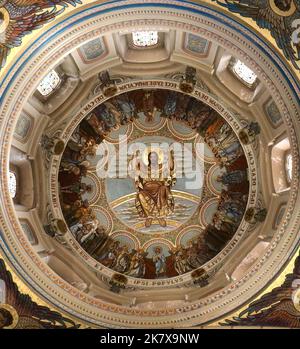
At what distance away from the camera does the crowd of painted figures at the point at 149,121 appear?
60.9 ft

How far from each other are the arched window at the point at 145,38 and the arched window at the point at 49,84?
93.0 inches

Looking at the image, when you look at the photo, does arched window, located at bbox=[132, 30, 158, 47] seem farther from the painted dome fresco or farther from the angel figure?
the angel figure

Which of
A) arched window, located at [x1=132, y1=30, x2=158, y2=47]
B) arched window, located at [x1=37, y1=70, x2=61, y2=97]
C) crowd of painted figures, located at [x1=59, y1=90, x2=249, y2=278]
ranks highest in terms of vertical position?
arched window, located at [x1=132, y1=30, x2=158, y2=47]

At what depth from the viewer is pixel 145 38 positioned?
688 inches

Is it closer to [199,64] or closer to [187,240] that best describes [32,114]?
[199,64]

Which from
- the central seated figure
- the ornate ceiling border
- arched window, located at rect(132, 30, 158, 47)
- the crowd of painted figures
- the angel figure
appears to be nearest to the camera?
the angel figure

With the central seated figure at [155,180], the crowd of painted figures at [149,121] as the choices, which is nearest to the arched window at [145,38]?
the crowd of painted figures at [149,121]

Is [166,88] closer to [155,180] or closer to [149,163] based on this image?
[149,163]

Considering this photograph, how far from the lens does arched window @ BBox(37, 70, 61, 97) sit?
1723 centimetres

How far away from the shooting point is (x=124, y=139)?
1917 cm

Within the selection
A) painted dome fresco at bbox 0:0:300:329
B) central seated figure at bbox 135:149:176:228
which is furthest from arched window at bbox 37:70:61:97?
central seated figure at bbox 135:149:176:228

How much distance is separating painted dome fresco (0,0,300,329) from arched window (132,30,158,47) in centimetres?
4

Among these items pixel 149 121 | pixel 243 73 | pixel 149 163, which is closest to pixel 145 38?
pixel 149 121

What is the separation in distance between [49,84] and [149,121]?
10.9 feet
